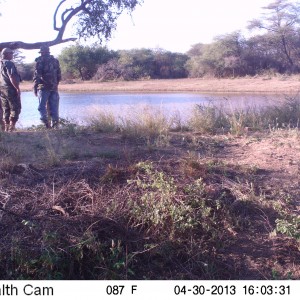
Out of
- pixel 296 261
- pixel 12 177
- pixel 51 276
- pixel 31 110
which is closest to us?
→ pixel 51 276

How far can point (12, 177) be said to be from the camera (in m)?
5.49

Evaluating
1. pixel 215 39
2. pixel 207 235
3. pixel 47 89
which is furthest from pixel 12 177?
pixel 215 39

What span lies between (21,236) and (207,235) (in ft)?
5.92

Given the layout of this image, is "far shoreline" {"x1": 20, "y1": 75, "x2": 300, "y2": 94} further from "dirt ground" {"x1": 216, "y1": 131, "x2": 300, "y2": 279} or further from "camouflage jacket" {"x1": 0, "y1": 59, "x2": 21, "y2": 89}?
"dirt ground" {"x1": 216, "y1": 131, "x2": 300, "y2": 279}

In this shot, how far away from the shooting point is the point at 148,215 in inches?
185

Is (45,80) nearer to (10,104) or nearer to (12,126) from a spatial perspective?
(10,104)

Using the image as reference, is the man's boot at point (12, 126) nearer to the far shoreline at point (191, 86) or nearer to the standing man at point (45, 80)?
the standing man at point (45, 80)

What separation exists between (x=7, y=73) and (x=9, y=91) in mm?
436

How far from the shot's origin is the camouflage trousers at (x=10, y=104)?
9898 millimetres

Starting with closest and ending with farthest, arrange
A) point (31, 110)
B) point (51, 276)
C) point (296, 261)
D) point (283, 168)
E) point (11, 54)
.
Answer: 1. point (51, 276)
2. point (296, 261)
3. point (283, 168)
4. point (11, 54)
5. point (31, 110)

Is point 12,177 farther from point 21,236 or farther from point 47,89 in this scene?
point 47,89

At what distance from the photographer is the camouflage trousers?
9.90 meters

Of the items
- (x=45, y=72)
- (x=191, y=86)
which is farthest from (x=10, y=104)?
(x=191, y=86)

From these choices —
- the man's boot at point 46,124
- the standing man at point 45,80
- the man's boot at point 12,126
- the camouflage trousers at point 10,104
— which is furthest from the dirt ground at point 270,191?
the camouflage trousers at point 10,104
